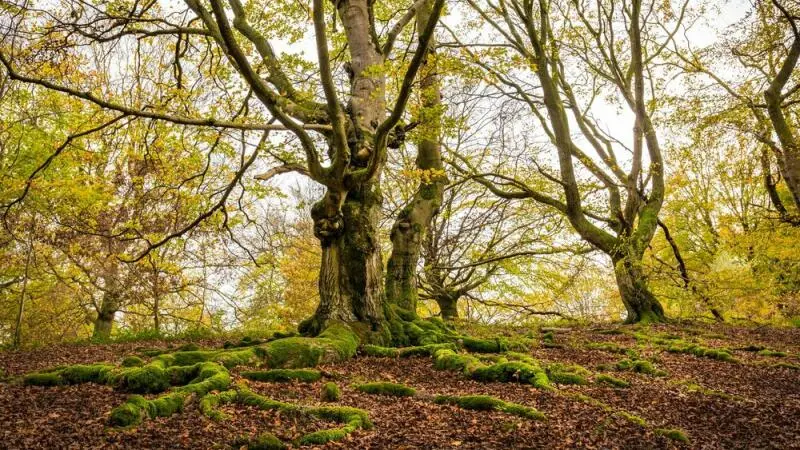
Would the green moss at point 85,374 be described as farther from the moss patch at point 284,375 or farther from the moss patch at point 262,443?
the moss patch at point 262,443

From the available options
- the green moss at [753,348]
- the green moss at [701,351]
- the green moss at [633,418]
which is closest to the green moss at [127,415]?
the green moss at [633,418]

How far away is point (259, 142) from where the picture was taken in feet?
30.1

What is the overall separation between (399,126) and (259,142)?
2.59 meters

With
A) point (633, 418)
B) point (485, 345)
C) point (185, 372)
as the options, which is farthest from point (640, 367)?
point (185, 372)

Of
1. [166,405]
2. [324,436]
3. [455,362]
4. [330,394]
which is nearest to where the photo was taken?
[324,436]

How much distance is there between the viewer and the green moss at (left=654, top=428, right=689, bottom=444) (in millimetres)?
4938

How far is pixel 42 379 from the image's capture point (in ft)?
19.7

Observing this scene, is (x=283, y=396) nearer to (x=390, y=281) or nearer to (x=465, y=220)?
(x=390, y=281)

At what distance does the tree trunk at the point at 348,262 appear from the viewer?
27.9 ft

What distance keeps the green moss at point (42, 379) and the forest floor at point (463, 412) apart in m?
0.10

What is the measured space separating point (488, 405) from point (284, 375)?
2584 mm

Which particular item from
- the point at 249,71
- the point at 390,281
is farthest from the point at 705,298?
the point at 249,71

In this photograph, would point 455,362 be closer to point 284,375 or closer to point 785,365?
point 284,375

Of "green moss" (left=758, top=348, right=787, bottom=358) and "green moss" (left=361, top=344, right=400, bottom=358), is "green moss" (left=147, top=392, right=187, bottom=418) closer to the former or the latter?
"green moss" (left=361, top=344, right=400, bottom=358)
